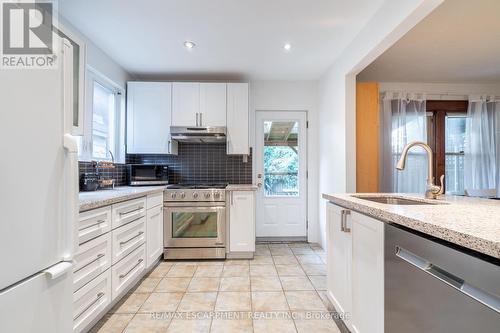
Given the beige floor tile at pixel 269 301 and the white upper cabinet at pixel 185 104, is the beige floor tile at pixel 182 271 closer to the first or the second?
the beige floor tile at pixel 269 301

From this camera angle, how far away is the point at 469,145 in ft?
12.3

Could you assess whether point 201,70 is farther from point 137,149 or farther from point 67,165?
point 67,165

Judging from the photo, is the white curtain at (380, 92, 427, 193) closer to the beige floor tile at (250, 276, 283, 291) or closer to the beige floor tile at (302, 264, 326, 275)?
the beige floor tile at (302, 264, 326, 275)

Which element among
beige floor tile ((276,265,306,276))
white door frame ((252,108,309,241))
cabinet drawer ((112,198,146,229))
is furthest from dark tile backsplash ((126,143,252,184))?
beige floor tile ((276,265,306,276))

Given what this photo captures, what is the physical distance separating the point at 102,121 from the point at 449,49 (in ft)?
13.7

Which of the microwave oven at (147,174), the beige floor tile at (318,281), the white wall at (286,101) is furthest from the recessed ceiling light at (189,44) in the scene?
the beige floor tile at (318,281)

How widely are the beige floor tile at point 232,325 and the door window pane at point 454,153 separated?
376cm

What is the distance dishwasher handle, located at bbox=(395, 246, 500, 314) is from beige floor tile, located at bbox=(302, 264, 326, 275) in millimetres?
1808

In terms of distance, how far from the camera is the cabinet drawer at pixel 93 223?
4.85ft

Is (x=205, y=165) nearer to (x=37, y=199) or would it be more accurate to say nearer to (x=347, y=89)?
(x=347, y=89)

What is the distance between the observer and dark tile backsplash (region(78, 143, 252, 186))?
3.69m

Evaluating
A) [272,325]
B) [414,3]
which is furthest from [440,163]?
[272,325]

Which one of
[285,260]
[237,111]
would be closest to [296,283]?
[285,260]

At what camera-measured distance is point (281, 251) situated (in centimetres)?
338
